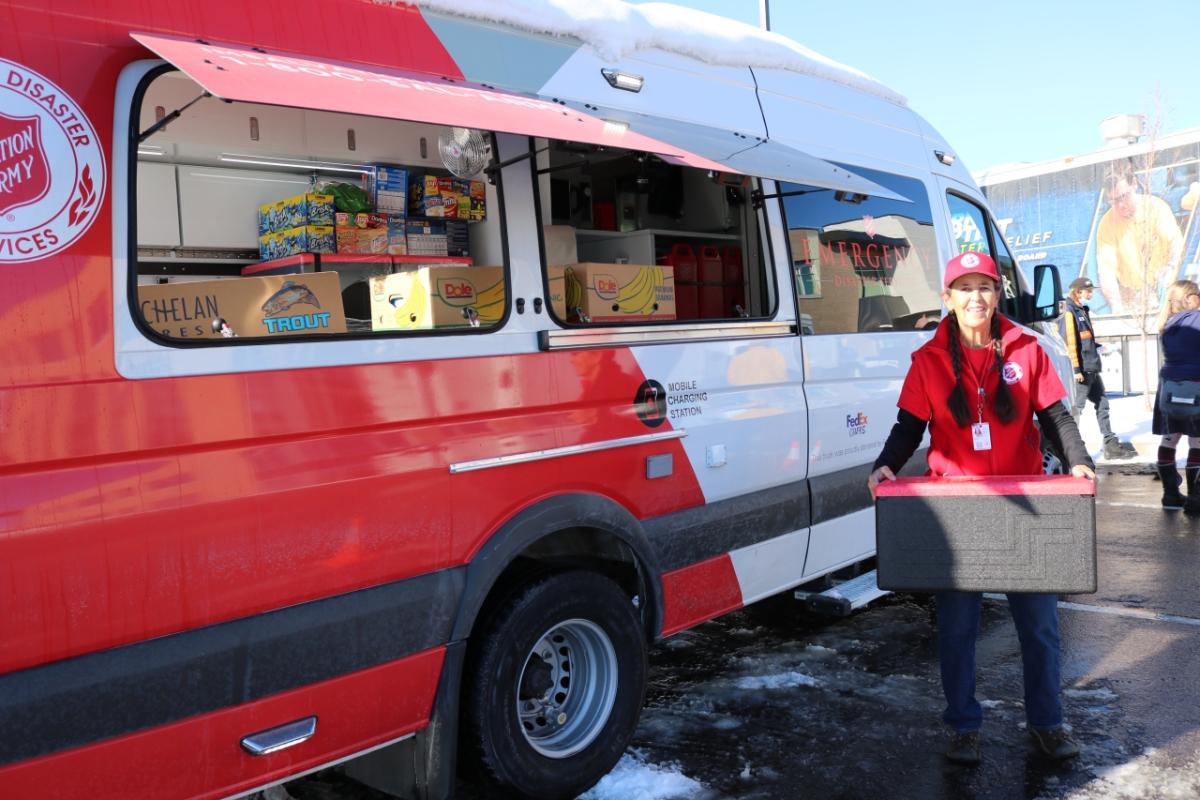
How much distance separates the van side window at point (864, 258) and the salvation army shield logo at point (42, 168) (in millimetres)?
2958

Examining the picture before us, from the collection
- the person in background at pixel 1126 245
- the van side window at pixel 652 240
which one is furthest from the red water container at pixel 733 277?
the person in background at pixel 1126 245

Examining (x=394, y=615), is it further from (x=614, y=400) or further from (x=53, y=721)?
(x=614, y=400)

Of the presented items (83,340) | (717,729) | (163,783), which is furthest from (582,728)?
(83,340)

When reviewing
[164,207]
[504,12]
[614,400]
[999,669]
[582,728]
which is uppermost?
[504,12]

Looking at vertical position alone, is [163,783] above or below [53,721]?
below

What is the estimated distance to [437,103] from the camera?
274 centimetres

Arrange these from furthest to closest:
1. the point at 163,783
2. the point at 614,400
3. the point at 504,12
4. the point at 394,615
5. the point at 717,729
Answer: the point at 717,729 → the point at 614,400 → the point at 504,12 → the point at 394,615 → the point at 163,783

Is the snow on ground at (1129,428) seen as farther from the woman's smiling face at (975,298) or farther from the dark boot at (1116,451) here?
the woman's smiling face at (975,298)

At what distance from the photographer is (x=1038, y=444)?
3727mm

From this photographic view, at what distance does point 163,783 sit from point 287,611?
18.7 inches

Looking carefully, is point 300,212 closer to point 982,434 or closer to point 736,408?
point 736,408

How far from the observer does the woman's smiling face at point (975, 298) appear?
3.57 meters

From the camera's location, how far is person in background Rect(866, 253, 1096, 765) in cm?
358

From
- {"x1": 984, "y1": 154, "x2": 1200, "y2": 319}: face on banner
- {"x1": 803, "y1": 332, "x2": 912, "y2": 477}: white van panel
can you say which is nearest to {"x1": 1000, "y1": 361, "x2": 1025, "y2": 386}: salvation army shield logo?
{"x1": 803, "y1": 332, "x2": 912, "y2": 477}: white van panel
